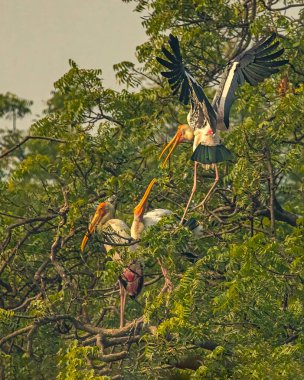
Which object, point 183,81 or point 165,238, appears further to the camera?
point 183,81

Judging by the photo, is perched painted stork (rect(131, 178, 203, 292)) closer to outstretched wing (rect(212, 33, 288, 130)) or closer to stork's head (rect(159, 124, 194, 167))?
stork's head (rect(159, 124, 194, 167))

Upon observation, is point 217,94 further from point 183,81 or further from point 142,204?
point 142,204

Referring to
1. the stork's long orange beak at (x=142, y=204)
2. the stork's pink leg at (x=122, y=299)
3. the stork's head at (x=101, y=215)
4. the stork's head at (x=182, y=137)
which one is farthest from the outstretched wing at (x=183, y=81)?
the stork's pink leg at (x=122, y=299)

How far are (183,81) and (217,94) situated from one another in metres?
0.38

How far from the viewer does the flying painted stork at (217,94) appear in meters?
12.3

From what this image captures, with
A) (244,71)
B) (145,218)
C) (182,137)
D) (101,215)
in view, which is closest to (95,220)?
(101,215)

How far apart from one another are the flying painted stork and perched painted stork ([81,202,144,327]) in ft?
2.86

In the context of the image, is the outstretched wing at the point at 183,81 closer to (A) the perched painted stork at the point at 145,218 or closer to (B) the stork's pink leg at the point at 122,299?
(A) the perched painted stork at the point at 145,218

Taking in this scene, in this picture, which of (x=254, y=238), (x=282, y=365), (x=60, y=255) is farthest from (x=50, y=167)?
(x=282, y=365)

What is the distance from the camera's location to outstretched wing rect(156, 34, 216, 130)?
12.1 m

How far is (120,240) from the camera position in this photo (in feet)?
42.0

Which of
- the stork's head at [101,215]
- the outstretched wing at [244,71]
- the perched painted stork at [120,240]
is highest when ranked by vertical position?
the outstretched wing at [244,71]

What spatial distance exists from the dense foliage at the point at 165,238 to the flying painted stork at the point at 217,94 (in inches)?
11.8

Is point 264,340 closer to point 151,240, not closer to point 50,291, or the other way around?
point 151,240
